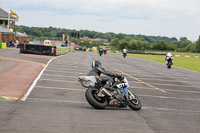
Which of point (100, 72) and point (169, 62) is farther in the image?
point (169, 62)

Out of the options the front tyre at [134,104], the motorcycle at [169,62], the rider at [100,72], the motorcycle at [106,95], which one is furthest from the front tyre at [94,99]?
the motorcycle at [169,62]

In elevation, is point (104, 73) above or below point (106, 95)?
above

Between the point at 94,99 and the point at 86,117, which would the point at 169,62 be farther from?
the point at 86,117

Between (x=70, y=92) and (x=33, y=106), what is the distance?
3.87m

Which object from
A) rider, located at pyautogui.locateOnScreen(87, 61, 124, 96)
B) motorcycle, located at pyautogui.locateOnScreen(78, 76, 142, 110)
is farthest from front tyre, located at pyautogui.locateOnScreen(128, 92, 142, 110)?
rider, located at pyautogui.locateOnScreen(87, 61, 124, 96)

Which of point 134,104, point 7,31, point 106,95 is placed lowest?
point 134,104

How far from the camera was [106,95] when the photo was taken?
9.20 metres

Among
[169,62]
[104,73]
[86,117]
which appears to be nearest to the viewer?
[86,117]

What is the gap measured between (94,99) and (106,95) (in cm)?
37

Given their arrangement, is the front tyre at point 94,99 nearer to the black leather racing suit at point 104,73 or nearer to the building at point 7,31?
the black leather racing suit at point 104,73

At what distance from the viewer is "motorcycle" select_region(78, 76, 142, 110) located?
9078mm

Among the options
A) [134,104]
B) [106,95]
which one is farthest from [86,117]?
[134,104]

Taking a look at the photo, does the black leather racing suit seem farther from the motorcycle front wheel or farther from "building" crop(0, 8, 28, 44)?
"building" crop(0, 8, 28, 44)

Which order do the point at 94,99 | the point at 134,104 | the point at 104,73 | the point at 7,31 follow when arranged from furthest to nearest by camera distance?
the point at 7,31
the point at 134,104
the point at 104,73
the point at 94,99
